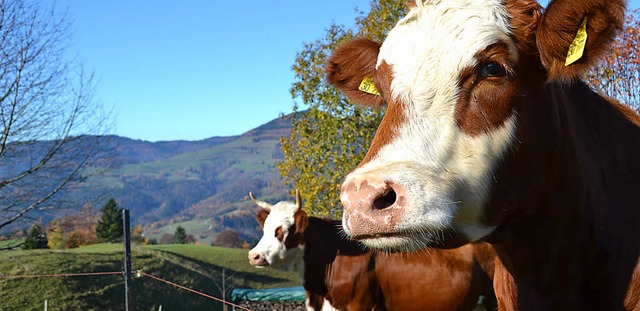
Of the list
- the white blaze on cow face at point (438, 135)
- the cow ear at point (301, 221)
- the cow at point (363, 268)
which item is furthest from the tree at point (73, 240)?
the white blaze on cow face at point (438, 135)

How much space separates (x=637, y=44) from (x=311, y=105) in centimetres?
752

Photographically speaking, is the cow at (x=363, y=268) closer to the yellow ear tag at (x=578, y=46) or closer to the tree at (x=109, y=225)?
the yellow ear tag at (x=578, y=46)

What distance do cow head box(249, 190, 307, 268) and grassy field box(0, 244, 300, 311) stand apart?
23.5 ft

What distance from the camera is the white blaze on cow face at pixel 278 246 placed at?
9461 millimetres

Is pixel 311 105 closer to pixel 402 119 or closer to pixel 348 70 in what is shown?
pixel 348 70

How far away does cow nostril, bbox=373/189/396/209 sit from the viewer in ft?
6.37

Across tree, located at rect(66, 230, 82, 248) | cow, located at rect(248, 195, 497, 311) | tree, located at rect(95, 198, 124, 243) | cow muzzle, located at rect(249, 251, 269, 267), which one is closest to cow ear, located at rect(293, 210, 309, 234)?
cow, located at rect(248, 195, 497, 311)

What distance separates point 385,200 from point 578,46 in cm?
93

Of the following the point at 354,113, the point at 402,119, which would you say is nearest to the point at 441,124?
the point at 402,119

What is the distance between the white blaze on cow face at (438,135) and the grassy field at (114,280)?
48.3 ft

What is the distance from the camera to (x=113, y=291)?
80.4 feet

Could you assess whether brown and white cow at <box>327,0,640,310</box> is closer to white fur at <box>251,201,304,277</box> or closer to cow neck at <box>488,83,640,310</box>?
cow neck at <box>488,83,640,310</box>

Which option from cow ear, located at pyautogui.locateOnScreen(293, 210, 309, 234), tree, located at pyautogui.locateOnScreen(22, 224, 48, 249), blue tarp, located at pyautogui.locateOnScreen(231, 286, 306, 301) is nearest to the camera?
cow ear, located at pyautogui.locateOnScreen(293, 210, 309, 234)

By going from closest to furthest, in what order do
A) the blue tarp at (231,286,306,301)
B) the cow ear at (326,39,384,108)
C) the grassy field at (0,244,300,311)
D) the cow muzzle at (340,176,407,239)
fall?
the cow muzzle at (340,176,407,239), the cow ear at (326,39,384,108), the blue tarp at (231,286,306,301), the grassy field at (0,244,300,311)
